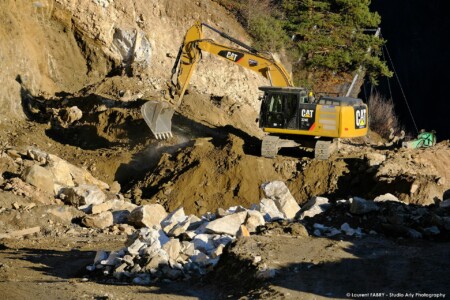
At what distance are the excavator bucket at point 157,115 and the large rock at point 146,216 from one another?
5.41 meters

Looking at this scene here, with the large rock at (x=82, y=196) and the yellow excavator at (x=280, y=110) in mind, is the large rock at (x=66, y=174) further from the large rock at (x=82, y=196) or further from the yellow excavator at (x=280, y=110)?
the yellow excavator at (x=280, y=110)

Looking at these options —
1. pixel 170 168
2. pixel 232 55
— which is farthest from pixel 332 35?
pixel 170 168

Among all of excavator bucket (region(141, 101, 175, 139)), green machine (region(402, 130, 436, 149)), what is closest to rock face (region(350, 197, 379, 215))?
excavator bucket (region(141, 101, 175, 139))

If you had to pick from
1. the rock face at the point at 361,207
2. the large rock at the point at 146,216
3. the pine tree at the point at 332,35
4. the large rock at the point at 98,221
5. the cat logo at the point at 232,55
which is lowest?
the large rock at the point at 98,221

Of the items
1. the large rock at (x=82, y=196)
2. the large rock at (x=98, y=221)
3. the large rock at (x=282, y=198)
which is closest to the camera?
the large rock at (x=282, y=198)

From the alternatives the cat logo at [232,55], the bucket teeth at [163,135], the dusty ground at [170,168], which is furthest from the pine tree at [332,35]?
the bucket teeth at [163,135]

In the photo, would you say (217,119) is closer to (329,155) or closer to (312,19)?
(329,155)

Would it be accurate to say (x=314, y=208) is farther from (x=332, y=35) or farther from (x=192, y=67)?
(x=332, y=35)

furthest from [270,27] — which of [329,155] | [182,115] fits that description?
[329,155]

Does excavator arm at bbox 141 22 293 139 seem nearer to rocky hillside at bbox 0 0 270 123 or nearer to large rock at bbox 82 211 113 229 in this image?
rocky hillside at bbox 0 0 270 123

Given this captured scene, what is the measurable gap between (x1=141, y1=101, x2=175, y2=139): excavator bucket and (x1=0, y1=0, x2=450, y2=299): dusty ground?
0.42 meters

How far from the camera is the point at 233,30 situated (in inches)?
1270

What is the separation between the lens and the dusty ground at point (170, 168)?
11797mm

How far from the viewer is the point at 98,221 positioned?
17141 millimetres
